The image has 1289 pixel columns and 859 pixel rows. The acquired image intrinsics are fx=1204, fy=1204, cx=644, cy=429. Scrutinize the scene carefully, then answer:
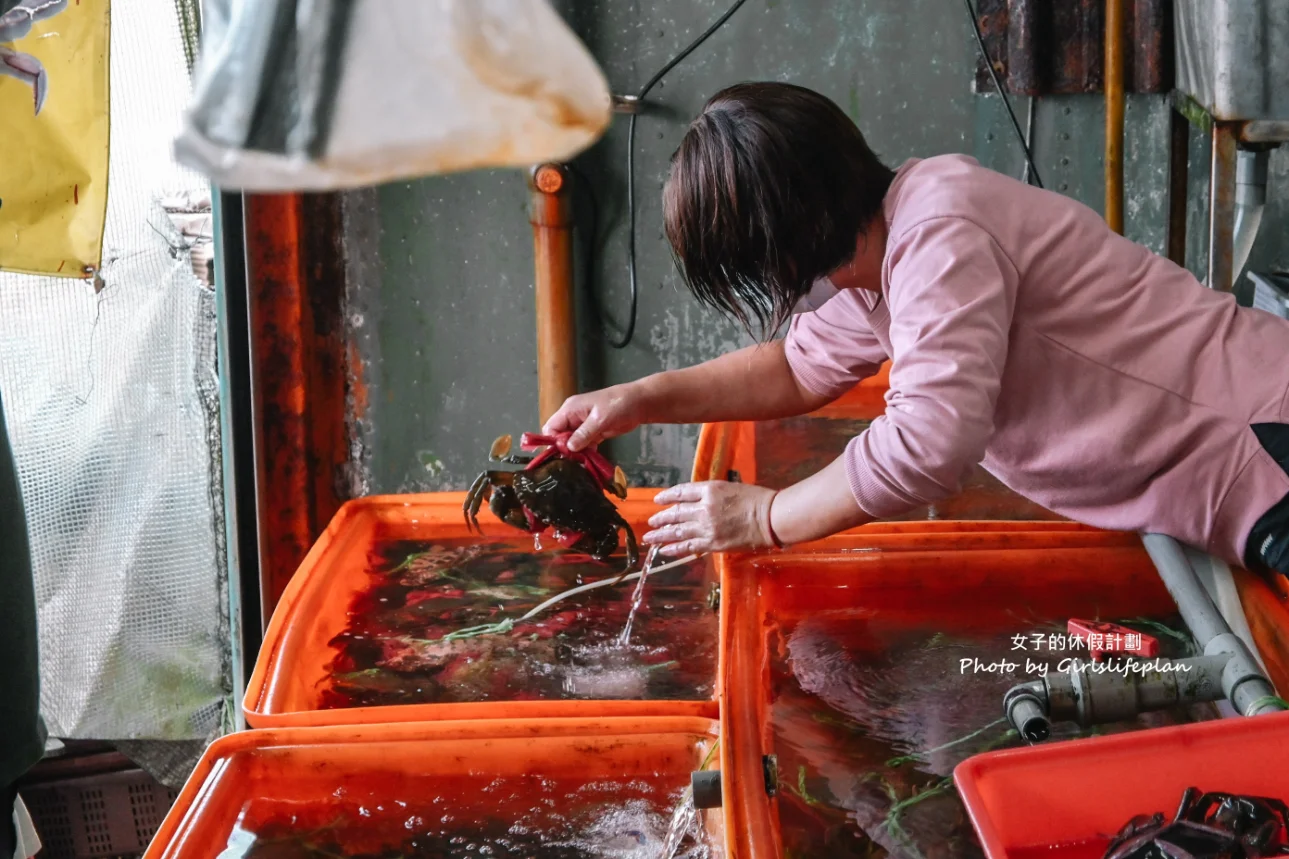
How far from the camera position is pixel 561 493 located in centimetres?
211

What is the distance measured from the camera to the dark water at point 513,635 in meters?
1.93

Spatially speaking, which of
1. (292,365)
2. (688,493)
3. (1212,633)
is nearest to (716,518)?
(688,493)

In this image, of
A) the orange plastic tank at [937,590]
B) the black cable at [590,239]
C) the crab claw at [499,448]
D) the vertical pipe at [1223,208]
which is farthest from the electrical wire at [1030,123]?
the crab claw at [499,448]

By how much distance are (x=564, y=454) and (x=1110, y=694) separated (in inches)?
42.6

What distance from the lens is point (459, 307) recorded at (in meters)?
3.49

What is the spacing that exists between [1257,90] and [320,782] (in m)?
1.75

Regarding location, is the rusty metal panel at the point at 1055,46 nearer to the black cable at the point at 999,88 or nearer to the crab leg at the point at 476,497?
the black cable at the point at 999,88

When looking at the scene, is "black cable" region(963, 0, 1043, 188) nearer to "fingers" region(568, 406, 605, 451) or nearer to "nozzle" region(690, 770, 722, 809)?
"fingers" region(568, 406, 605, 451)

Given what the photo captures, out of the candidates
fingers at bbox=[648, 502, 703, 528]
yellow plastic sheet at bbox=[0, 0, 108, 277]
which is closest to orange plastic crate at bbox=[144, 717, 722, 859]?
fingers at bbox=[648, 502, 703, 528]

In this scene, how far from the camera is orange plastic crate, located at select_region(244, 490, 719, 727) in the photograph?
5.60 ft

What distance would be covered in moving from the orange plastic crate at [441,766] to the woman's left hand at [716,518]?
0.25 meters

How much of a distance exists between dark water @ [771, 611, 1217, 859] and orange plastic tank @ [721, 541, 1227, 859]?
0.03 meters

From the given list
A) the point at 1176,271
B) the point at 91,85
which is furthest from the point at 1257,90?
the point at 91,85

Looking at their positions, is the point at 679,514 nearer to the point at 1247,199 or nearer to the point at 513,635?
the point at 513,635
